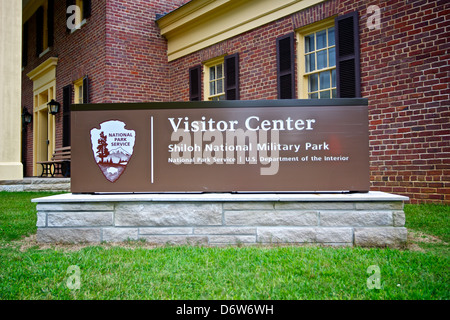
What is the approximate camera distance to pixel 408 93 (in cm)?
615

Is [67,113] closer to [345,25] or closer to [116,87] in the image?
[116,87]

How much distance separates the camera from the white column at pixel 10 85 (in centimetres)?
692

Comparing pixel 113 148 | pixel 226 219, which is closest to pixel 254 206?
pixel 226 219

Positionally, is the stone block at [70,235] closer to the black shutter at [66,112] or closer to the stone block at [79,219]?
the stone block at [79,219]

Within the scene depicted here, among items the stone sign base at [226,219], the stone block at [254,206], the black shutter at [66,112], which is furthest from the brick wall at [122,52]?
the stone block at [254,206]

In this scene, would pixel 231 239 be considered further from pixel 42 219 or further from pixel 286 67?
pixel 286 67

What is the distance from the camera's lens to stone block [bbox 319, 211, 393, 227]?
340 cm

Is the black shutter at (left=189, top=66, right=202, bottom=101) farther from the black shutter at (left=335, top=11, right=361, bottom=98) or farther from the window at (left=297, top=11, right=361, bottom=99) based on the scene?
the black shutter at (left=335, top=11, right=361, bottom=98)

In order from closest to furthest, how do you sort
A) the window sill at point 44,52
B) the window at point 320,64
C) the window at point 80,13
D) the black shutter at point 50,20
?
the window at point 320,64
the window at point 80,13
the black shutter at point 50,20
the window sill at point 44,52

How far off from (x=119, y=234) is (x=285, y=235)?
1.63m

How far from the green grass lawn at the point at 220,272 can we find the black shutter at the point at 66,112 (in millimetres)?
9404

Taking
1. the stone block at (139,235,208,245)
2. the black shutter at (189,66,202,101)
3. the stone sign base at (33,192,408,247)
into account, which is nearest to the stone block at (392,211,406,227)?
the stone sign base at (33,192,408,247)

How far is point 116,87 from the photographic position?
10.5 m

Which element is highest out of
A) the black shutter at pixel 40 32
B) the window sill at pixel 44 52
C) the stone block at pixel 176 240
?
the black shutter at pixel 40 32
